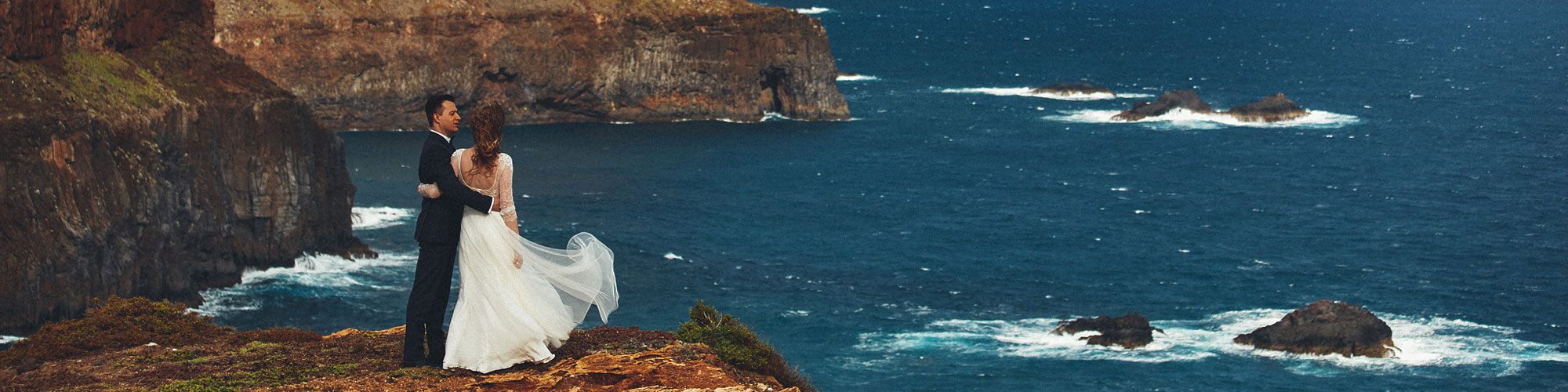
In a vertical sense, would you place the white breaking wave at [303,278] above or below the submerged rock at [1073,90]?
below

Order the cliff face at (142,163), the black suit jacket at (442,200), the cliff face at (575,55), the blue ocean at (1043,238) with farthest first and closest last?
1. the cliff face at (575,55)
2. the blue ocean at (1043,238)
3. the cliff face at (142,163)
4. the black suit jacket at (442,200)

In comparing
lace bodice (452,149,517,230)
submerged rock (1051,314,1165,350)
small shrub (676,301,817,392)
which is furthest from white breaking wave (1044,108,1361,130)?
lace bodice (452,149,517,230)

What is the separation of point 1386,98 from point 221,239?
126224 millimetres

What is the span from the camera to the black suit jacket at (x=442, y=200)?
58.5 ft

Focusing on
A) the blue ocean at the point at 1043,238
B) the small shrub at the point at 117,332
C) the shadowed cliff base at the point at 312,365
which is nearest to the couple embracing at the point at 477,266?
the shadowed cliff base at the point at 312,365

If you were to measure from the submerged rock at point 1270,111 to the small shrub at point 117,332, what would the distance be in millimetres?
127309

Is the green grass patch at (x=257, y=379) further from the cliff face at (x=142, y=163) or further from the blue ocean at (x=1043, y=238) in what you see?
the cliff face at (x=142, y=163)

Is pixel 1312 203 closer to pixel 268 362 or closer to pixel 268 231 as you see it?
pixel 268 231

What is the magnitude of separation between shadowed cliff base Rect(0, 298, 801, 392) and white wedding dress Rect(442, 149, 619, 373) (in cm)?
25

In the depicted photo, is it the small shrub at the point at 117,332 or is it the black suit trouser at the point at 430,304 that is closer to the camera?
the black suit trouser at the point at 430,304

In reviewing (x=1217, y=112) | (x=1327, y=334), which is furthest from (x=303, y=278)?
(x=1217, y=112)

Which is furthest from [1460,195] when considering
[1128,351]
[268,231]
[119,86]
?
[119,86]

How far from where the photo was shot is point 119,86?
2452 inches

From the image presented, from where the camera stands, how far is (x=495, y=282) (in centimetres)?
1839
